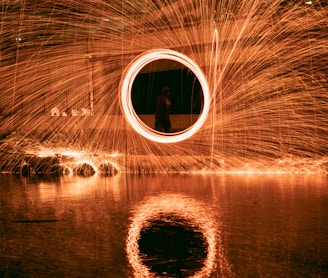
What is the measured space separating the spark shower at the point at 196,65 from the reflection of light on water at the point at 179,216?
3.93 metres

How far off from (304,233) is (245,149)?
7405mm

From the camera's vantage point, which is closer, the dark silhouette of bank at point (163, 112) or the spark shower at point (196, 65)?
the spark shower at point (196, 65)

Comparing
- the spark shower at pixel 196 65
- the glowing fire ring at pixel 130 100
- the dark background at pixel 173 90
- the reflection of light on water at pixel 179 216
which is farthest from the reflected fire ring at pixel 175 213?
the dark background at pixel 173 90

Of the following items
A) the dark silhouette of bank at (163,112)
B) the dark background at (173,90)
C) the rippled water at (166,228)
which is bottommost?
the rippled water at (166,228)

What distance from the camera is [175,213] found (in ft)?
29.7

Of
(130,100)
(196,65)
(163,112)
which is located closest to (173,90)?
(163,112)

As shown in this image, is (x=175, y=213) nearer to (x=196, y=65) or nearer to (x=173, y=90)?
(x=196, y=65)

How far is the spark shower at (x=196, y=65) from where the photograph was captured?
15.0m

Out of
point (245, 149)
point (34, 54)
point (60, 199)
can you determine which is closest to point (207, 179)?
point (245, 149)

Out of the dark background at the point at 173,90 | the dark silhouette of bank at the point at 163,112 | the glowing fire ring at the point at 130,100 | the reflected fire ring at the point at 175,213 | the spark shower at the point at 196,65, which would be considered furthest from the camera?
the dark background at the point at 173,90

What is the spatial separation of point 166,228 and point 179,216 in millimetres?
815

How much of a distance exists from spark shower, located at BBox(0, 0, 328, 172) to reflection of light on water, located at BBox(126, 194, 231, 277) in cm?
393

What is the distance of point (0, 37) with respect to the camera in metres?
22.3

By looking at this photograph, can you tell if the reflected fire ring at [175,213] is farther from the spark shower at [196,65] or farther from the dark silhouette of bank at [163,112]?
the dark silhouette of bank at [163,112]
